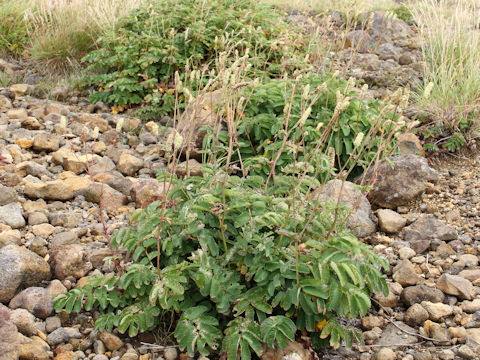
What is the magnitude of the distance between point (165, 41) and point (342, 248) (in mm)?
3697

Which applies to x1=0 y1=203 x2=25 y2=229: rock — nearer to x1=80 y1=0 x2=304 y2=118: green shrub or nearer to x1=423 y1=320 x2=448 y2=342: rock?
x1=80 y1=0 x2=304 y2=118: green shrub

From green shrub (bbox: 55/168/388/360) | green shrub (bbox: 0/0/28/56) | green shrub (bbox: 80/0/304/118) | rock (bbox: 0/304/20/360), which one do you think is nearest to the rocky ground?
rock (bbox: 0/304/20/360)

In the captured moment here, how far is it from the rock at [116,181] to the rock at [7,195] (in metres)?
0.64

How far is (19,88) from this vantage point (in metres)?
5.58

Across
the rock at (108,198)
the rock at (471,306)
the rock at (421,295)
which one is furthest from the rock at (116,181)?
the rock at (471,306)

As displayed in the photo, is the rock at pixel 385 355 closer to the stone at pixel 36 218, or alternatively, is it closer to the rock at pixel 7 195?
the stone at pixel 36 218

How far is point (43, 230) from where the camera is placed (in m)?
3.02

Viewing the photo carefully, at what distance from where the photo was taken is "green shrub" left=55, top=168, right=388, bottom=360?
2.09 meters

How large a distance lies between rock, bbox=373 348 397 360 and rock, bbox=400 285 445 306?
1.40ft

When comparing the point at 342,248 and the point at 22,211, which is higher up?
the point at 342,248

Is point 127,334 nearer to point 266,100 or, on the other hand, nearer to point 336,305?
point 336,305

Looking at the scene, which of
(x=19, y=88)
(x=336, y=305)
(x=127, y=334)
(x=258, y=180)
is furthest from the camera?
(x=19, y=88)

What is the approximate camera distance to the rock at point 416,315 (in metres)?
2.52

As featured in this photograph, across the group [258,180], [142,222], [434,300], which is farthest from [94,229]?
Result: [434,300]
